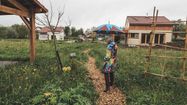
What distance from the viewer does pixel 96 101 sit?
6.41 m

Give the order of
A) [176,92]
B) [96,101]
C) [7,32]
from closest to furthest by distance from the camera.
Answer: [96,101], [176,92], [7,32]

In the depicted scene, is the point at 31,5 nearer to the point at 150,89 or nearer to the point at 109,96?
the point at 109,96

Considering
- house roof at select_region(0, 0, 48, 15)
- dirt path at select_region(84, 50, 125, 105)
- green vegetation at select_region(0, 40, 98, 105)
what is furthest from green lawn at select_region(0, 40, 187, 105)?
house roof at select_region(0, 0, 48, 15)

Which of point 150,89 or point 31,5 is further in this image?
point 31,5

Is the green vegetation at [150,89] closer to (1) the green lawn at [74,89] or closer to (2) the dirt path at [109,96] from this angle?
(1) the green lawn at [74,89]

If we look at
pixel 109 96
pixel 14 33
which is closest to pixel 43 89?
pixel 109 96

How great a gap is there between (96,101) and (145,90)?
6.38 feet

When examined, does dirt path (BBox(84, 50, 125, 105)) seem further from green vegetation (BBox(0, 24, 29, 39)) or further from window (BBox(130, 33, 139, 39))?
green vegetation (BBox(0, 24, 29, 39))

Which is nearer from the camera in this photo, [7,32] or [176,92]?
[176,92]

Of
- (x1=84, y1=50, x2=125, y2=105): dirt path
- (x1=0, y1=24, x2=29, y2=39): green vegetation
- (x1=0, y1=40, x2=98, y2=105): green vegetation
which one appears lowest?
(x1=84, y1=50, x2=125, y2=105): dirt path

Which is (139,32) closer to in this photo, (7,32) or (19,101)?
(19,101)

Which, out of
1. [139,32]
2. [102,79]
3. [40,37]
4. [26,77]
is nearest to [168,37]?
[139,32]

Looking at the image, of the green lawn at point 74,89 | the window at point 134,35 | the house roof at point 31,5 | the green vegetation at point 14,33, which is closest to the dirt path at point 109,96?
the green lawn at point 74,89

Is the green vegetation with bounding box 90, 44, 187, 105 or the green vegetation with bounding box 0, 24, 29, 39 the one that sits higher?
the green vegetation with bounding box 0, 24, 29, 39
